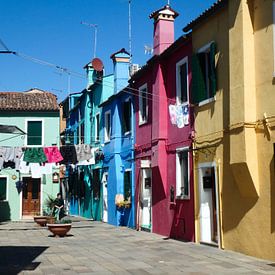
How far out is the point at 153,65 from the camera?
56.0ft

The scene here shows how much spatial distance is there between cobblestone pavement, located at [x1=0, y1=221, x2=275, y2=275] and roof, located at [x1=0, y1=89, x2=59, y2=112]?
12.7m

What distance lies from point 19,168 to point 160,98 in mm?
9482

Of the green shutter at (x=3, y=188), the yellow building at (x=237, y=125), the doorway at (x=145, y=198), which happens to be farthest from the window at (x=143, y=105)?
the green shutter at (x=3, y=188)

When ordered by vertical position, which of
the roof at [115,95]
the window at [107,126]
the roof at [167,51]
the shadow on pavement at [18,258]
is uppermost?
the roof at [167,51]

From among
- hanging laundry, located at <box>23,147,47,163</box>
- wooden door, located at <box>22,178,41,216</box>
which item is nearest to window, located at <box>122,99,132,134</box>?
hanging laundry, located at <box>23,147,47,163</box>

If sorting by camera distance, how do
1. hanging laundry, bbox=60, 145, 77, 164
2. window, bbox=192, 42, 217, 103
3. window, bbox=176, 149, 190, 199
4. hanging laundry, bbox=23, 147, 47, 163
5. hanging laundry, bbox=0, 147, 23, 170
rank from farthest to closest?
hanging laundry, bbox=60, 145, 77, 164 < hanging laundry, bbox=0, 147, 23, 170 < hanging laundry, bbox=23, 147, 47, 163 < window, bbox=176, 149, 190, 199 < window, bbox=192, 42, 217, 103

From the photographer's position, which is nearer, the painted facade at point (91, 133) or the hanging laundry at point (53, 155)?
the hanging laundry at point (53, 155)

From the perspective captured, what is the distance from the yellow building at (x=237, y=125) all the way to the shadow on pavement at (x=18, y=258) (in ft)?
15.2

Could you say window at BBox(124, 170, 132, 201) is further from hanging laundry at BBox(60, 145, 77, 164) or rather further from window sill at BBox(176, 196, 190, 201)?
window sill at BBox(176, 196, 190, 201)

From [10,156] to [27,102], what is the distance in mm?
7246

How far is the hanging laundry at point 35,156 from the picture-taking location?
Answer: 22547mm

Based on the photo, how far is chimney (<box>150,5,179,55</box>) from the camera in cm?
1698

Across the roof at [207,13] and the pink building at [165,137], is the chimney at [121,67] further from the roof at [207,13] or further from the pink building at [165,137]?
the roof at [207,13]

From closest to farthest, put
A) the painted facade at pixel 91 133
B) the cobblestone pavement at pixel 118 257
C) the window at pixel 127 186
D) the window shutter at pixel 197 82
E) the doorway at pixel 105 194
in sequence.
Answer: the cobblestone pavement at pixel 118 257
the window shutter at pixel 197 82
the window at pixel 127 186
the doorway at pixel 105 194
the painted facade at pixel 91 133
